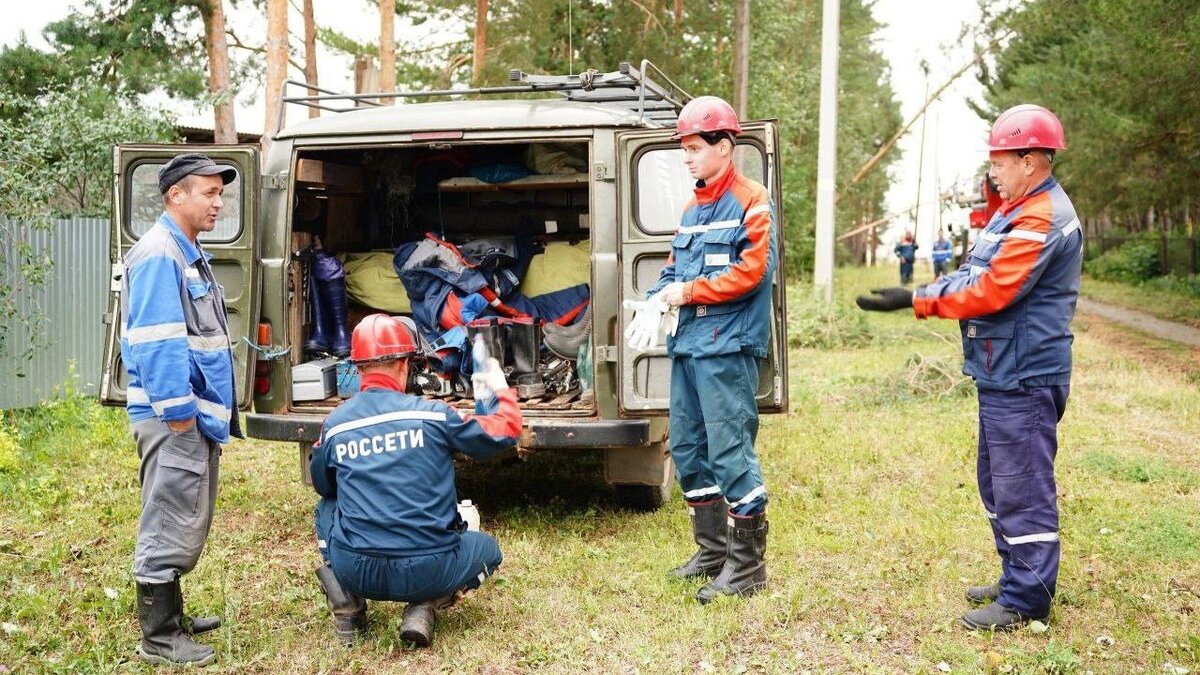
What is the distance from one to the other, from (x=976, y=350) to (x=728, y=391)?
101cm

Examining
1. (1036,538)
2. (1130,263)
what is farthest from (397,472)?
(1130,263)

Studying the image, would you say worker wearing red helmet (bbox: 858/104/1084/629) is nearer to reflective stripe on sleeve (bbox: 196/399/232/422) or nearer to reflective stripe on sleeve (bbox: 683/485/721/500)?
reflective stripe on sleeve (bbox: 683/485/721/500)

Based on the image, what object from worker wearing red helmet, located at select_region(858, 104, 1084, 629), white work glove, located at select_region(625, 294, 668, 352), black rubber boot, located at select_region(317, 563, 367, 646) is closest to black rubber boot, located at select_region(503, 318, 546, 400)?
white work glove, located at select_region(625, 294, 668, 352)

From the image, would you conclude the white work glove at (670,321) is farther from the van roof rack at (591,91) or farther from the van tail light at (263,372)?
the van tail light at (263,372)

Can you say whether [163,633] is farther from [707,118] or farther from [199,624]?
[707,118]

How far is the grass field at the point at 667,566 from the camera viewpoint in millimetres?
4152

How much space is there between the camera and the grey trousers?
4.08m

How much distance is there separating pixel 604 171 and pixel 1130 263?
2730 centimetres

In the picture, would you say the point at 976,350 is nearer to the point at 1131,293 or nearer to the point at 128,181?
the point at 128,181

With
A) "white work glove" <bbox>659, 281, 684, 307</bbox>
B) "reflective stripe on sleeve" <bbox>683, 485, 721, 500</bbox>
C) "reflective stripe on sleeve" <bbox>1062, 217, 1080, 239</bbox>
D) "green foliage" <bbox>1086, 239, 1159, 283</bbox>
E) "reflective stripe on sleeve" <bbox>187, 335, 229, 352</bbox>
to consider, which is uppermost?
"green foliage" <bbox>1086, 239, 1159, 283</bbox>

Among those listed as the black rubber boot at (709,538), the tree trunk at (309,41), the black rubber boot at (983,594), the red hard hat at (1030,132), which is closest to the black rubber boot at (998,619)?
the black rubber boot at (983,594)

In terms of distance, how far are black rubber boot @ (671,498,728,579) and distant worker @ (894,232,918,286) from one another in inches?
1042

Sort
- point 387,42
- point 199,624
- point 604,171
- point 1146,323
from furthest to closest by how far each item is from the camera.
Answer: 1. point 1146,323
2. point 387,42
3. point 604,171
4. point 199,624

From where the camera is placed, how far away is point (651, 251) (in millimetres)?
5410
